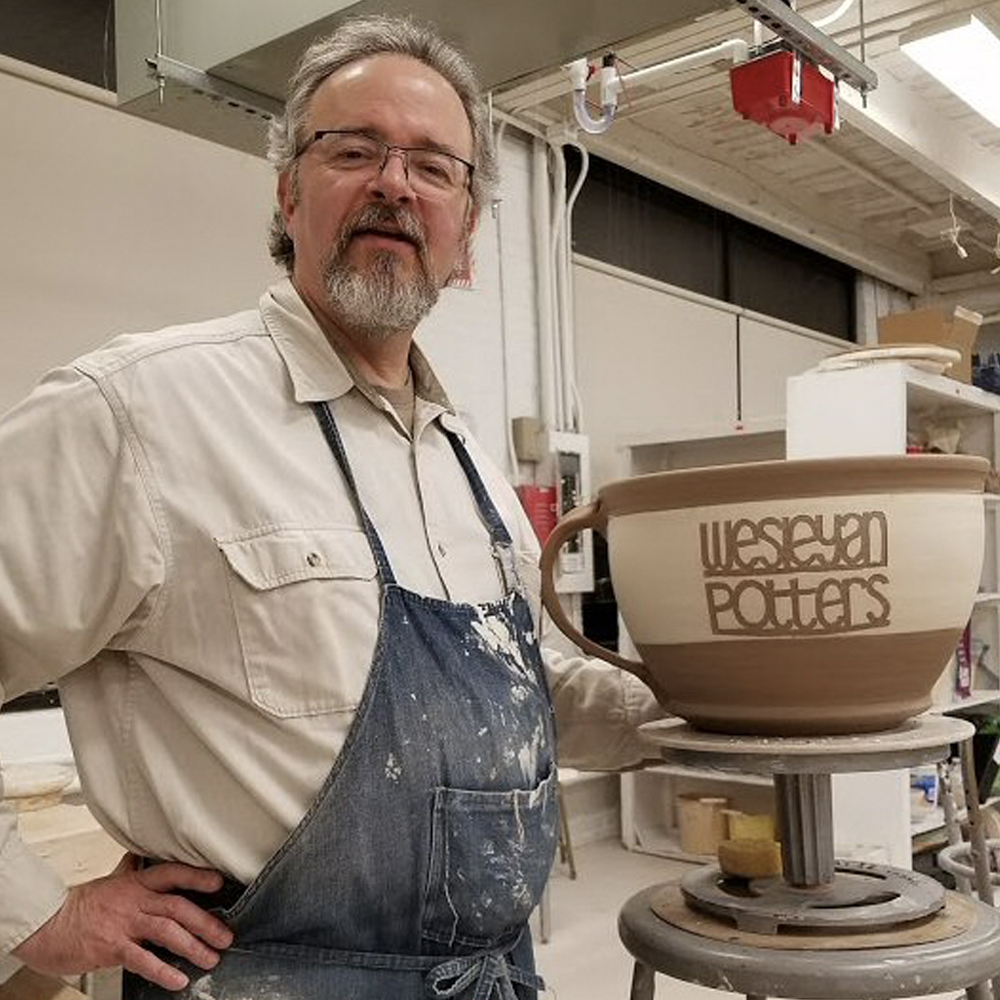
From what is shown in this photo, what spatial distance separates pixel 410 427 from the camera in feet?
4.26

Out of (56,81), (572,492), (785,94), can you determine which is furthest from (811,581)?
(572,492)

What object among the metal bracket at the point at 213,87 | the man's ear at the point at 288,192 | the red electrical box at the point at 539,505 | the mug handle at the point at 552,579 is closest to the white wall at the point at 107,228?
the metal bracket at the point at 213,87

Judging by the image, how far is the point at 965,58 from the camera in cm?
330

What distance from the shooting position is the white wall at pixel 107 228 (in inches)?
113

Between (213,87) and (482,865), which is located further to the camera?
(213,87)

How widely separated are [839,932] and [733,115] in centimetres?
423

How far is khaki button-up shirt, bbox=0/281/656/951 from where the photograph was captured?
1.02 metres

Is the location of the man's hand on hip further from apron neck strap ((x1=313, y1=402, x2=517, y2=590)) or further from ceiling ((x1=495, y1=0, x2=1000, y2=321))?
ceiling ((x1=495, y1=0, x2=1000, y2=321))

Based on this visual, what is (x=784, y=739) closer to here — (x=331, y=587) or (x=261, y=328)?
(x=331, y=587)

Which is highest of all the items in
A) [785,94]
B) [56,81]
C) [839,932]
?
[56,81]

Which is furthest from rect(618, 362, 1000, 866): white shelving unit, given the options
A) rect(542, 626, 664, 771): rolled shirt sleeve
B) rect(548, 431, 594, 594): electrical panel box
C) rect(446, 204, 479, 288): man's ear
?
rect(446, 204, 479, 288): man's ear

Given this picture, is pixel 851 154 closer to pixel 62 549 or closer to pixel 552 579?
pixel 552 579

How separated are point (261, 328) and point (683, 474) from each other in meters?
0.48

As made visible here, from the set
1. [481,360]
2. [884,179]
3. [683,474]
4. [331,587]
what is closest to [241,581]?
[331,587]
